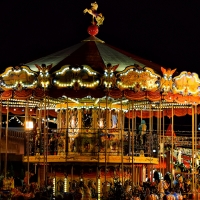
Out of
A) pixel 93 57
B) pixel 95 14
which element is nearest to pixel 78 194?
pixel 93 57

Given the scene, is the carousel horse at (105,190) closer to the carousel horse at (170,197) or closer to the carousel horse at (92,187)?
the carousel horse at (92,187)

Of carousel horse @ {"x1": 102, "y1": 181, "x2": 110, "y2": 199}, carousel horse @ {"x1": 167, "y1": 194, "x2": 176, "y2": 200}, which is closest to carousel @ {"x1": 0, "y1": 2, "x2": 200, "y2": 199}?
carousel horse @ {"x1": 102, "y1": 181, "x2": 110, "y2": 199}

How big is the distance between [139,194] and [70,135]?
4432 mm

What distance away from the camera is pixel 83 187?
2291 cm

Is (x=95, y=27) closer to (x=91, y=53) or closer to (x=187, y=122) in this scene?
(x=91, y=53)

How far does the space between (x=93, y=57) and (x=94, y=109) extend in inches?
97.6

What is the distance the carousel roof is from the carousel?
31 millimetres

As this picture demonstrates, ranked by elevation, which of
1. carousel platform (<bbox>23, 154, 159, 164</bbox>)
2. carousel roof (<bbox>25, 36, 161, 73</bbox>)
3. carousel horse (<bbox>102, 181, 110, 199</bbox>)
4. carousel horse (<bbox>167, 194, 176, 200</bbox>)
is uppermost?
carousel roof (<bbox>25, 36, 161, 73</bbox>)

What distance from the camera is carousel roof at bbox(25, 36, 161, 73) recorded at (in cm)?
2294

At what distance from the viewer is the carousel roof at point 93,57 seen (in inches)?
903

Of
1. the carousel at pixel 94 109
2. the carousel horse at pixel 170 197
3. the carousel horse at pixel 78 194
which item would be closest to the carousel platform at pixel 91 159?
the carousel at pixel 94 109

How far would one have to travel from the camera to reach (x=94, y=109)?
25.2m

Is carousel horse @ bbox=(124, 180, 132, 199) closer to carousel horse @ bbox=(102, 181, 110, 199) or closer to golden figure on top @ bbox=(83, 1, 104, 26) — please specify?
carousel horse @ bbox=(102, 181, 110, 199)

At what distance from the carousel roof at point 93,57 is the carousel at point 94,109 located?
31 millimetres
